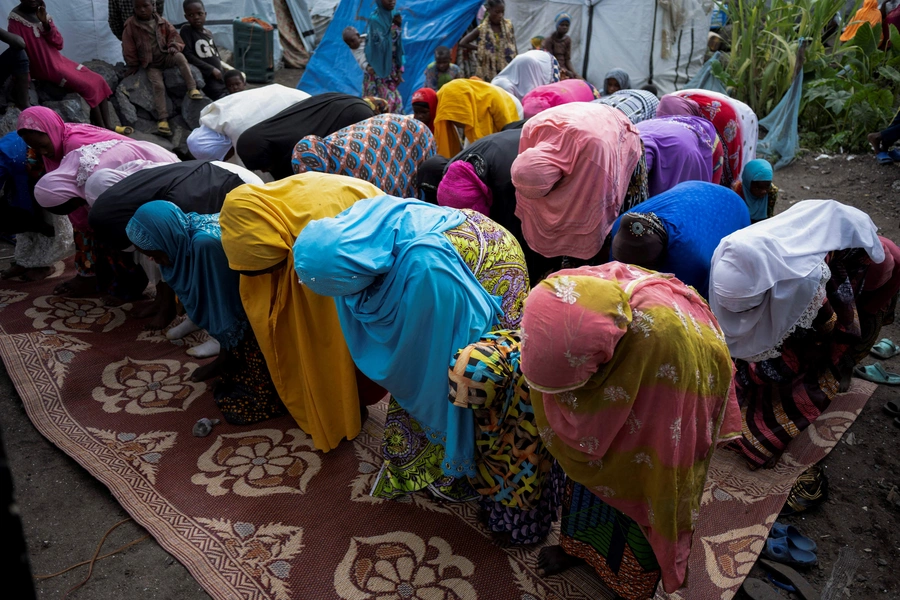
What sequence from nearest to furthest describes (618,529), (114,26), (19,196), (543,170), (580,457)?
(580,457)
(618,529)
(543,170)
(19,196)
(114,26)

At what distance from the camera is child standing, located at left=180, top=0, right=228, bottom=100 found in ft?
23.0

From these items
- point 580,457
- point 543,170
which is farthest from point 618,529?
point 543,170

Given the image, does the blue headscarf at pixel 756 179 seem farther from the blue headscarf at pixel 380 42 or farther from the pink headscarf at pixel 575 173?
the blue headscarf at pixel 380 42

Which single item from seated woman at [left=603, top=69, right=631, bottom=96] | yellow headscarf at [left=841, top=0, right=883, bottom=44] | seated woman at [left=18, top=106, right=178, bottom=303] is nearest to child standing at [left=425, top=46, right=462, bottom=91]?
seated woman at [left=603, top=69, right=631, bottom=96]

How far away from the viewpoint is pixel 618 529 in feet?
6.55

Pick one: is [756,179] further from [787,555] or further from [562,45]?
[562,45]

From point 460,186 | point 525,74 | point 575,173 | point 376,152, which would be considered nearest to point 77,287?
point 376,152

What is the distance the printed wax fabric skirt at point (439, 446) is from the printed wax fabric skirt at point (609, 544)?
18.9 inches

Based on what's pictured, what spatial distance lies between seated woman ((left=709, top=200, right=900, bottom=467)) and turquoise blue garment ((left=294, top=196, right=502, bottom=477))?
960mm

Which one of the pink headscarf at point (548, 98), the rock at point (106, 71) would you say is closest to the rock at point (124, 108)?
the rock at point (106, 71)

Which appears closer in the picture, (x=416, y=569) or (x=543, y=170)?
(x=416, y=569)

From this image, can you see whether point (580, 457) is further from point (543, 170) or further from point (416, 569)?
point (543, 170)

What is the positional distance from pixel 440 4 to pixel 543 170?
6.95 meters

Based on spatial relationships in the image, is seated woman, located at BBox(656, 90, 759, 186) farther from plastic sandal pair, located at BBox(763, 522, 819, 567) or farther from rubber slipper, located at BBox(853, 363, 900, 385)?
plastic sandal pair, located at BBox(763, 522, 819, 567)
